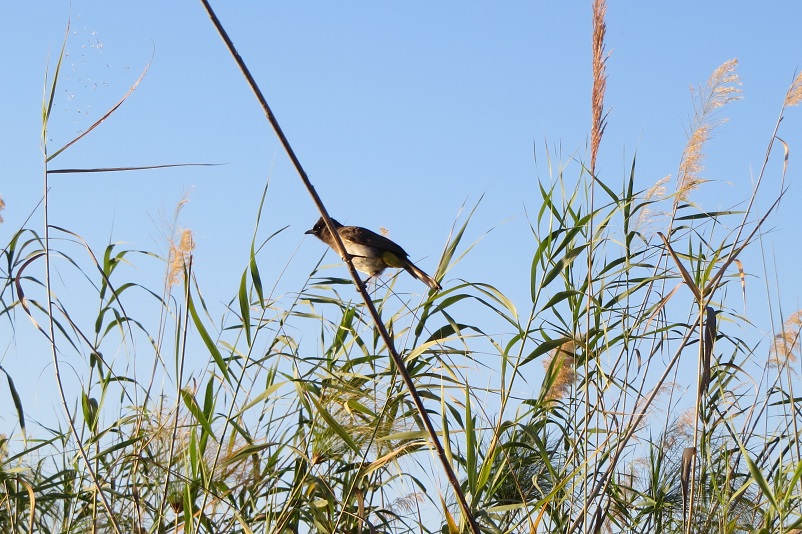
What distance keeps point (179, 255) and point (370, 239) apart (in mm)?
2183

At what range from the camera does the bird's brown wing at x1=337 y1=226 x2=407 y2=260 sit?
16.3 feet

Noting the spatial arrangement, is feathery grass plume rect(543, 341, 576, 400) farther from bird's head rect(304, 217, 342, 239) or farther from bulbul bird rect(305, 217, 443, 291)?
bird's head rect(304, 217, 342, 239)

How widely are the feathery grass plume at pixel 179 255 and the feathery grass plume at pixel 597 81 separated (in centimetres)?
140

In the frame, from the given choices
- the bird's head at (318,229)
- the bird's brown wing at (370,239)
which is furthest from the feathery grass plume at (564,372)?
the bird's head at (318,229)

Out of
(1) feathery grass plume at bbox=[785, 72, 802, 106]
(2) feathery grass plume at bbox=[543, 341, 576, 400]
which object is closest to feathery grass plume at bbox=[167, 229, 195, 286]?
(2) feathery grass plume at bbox=[543, 341, 576, 400]

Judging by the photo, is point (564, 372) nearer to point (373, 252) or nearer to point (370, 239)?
point (373, 252)

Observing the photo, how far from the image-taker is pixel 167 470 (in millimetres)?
2865

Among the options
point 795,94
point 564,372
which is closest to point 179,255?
point 564,372

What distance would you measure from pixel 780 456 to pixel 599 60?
161 cm

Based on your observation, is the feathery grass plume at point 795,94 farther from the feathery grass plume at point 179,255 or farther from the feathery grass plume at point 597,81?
the feathery grass plume at point 179,255

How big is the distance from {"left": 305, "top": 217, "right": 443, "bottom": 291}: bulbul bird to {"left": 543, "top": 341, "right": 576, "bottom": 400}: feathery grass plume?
1.31m

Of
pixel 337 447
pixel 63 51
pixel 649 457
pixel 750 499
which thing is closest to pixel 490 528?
pixel 337 447

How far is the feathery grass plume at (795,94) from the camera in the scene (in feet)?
11.4

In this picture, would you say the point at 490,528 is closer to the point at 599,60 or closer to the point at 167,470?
the point at 167,470
